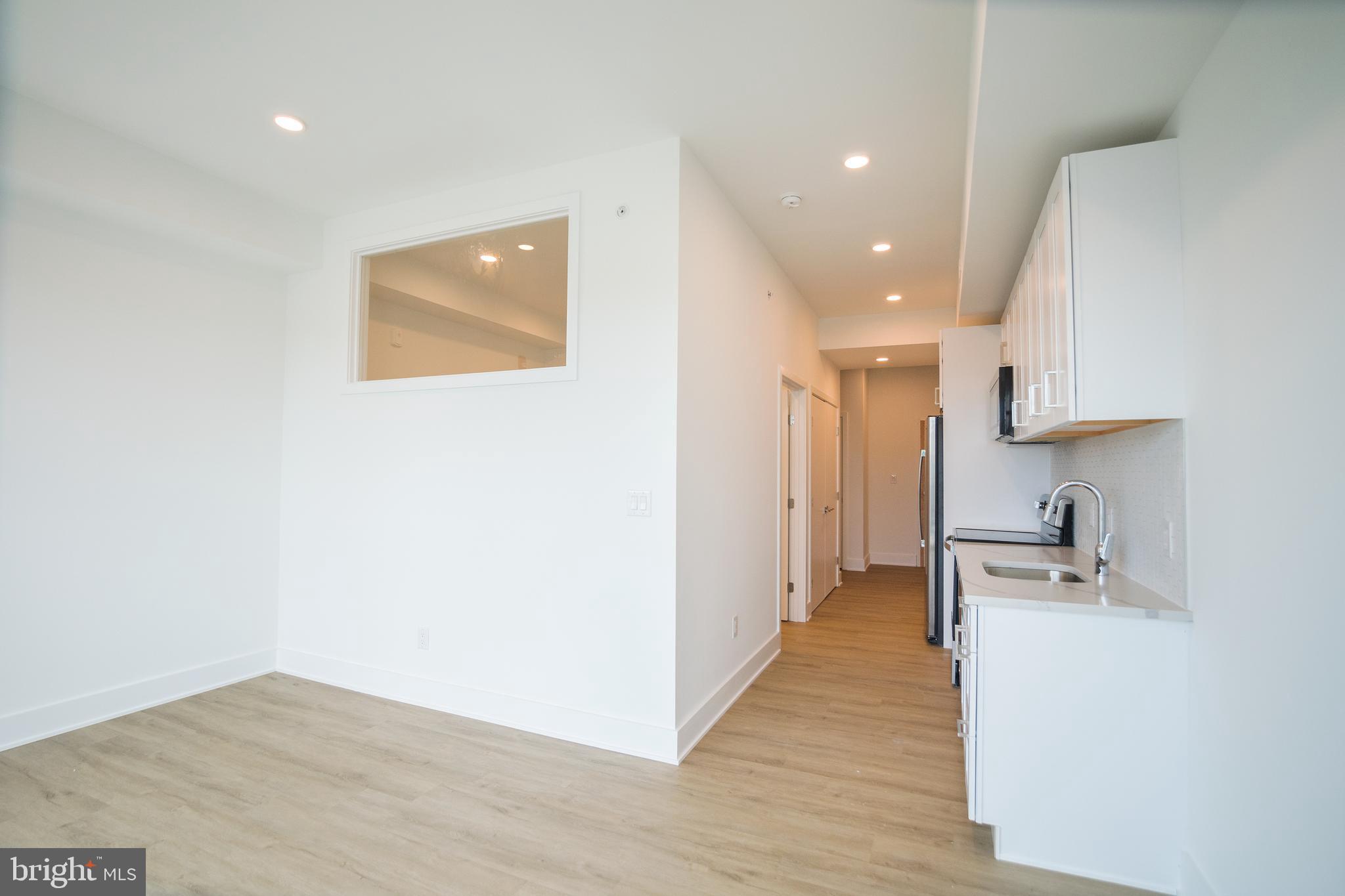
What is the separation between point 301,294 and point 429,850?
3.50 meters

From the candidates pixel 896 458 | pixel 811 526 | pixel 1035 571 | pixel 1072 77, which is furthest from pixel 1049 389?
Answer: pixel 896 458

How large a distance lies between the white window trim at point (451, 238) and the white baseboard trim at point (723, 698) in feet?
5.90

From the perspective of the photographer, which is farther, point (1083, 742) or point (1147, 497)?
point (1147, 497)

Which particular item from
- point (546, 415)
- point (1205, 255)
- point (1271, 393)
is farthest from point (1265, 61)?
point (546, 415)

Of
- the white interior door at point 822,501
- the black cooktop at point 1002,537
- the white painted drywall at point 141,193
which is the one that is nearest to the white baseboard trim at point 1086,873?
the black cooktop at point 1002,537

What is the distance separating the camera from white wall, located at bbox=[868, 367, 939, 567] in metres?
8.53

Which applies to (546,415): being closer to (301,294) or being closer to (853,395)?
(301,294)

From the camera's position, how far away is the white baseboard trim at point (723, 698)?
287 cm

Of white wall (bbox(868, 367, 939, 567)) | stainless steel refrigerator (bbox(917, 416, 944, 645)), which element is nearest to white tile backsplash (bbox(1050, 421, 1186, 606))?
stainless steel refrigerator (bbox(917, 416, 944, 645))

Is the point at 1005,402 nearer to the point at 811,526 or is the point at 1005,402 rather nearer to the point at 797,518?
the point at 797,518

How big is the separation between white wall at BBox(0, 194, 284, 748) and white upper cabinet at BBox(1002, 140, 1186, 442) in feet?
14.7

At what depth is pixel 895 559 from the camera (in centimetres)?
864

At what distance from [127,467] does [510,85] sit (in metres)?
2.95

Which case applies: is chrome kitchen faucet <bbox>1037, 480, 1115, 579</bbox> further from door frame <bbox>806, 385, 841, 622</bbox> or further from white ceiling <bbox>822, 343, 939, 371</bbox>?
white ceiling <bbox>822, 343, 939, 371</bbox>
